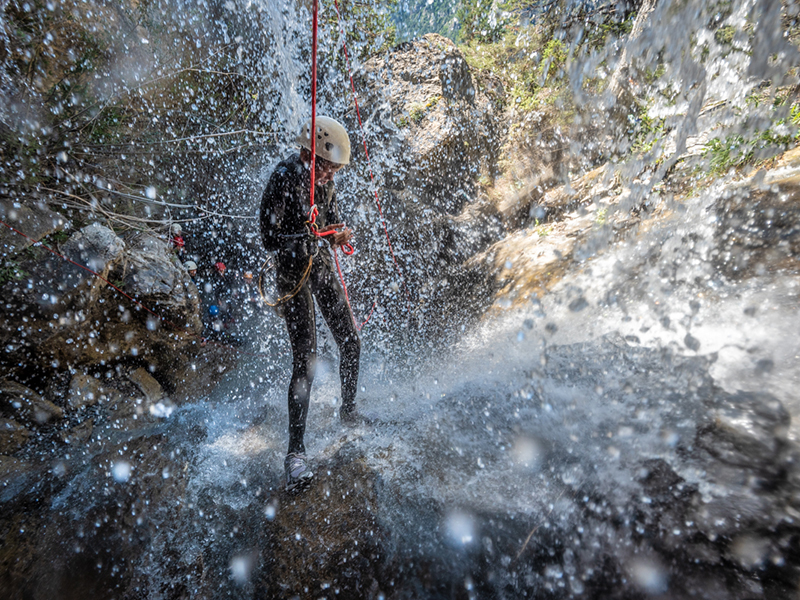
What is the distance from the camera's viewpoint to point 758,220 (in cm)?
229

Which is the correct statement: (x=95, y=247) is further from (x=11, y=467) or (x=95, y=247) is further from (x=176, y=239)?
(x=11, y=467)

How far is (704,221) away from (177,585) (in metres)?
4.36

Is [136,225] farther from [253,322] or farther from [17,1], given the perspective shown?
[17,1]

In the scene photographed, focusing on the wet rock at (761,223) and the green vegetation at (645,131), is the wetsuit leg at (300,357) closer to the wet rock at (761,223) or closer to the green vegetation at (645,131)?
the wet rock at (761,223)

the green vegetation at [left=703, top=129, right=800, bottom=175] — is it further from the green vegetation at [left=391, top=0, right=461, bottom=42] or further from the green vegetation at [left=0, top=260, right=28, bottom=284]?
the green vegetation at [left=0, top=260, right=28, bottom=284]

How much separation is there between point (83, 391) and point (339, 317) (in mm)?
2741

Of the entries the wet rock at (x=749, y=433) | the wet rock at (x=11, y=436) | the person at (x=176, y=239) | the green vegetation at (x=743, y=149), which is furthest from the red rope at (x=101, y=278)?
the green vegetation at (x=743, y=149)

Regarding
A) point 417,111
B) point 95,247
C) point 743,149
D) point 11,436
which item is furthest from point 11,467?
point 743,149

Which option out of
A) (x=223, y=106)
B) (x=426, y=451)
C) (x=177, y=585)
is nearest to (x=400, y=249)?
(x=426, y=451)

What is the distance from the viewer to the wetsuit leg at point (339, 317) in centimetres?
243

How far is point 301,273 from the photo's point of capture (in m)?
2.21

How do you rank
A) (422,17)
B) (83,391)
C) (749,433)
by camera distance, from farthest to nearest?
(422,17) < (83,391) < (749,433)

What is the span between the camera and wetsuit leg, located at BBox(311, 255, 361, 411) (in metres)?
2.43

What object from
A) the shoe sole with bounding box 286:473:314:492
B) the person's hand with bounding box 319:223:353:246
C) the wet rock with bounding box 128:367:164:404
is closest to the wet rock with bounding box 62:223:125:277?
the wet rock with bounding box 128:367:164:404
